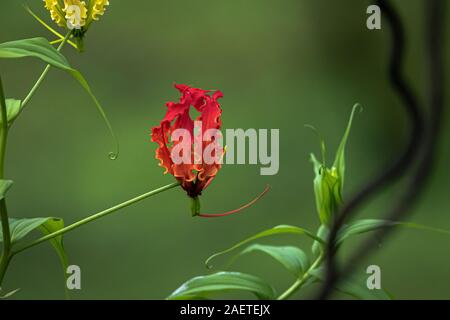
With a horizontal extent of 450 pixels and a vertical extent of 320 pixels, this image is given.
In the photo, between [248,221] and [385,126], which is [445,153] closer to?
[385,126]

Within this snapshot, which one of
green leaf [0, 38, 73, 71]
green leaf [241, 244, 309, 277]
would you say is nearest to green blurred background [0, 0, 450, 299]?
green leaf [241, 244, 309, 277]

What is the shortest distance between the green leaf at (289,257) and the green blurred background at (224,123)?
7.20 feet

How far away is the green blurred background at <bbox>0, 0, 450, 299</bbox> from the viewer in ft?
10.4

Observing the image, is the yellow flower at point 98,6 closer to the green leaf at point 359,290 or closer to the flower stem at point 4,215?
the flower stem at point 4,215

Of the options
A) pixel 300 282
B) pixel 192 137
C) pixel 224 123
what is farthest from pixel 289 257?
pixel 224 123

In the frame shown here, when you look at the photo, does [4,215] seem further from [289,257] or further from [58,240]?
[289,257]

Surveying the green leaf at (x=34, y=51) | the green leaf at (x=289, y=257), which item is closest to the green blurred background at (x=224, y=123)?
the green leaf at (x=289, y=257)

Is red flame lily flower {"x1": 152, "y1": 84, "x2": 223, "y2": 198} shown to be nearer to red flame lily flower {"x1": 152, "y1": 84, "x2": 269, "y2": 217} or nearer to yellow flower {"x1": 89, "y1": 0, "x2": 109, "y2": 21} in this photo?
red flame lily flower {"x1": 152, "y1": 84, "x2": 269, "y2": 217}

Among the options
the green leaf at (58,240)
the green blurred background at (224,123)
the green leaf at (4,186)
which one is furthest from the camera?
the green blurred background at (224,123)

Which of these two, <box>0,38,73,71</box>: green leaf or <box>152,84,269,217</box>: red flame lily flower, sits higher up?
<box>0,38,73,71</box>: green leaf

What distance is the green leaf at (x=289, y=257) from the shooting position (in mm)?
630

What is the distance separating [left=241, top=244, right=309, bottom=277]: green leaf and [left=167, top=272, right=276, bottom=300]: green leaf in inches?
2.2

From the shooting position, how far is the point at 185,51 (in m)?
4.28

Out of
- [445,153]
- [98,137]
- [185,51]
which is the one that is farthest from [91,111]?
[445,153]
